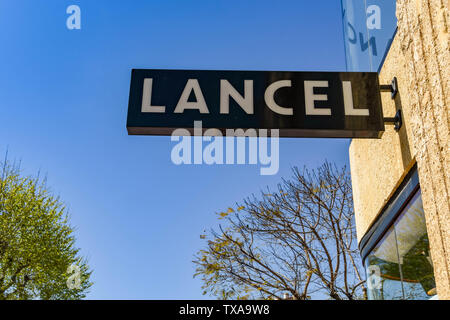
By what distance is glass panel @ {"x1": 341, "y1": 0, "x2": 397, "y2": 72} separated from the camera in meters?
4.64

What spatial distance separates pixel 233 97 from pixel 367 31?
7.78ft

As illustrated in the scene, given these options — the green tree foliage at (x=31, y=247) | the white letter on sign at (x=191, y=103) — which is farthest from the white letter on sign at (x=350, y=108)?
the green tree foliage at (x=31, y=247)

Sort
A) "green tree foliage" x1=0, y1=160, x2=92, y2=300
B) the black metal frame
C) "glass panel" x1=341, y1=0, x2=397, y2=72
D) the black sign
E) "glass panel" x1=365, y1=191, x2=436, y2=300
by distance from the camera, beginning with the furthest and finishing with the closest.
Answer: "green tree foliage" x1=0, y1=160, x2=92, y2=300
"glass panel" x1=341, y1=0, x2=397, y2=72
"glass panel" x1=365, y1=191, x2=436, y2=300
the black metal frame
the black sign

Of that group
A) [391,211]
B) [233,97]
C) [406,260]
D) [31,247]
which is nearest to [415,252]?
[406,260]

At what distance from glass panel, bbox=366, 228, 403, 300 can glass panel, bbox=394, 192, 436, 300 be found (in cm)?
23

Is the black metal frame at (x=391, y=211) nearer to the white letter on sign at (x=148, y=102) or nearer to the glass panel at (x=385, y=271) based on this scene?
the glass panel at (x=385, y=271)

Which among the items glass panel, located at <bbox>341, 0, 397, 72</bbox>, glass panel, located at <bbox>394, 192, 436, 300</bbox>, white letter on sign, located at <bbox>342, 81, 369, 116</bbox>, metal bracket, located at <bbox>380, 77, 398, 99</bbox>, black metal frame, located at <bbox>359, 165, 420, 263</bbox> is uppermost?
glass panel, located at <bbox>341, 0, 397, 72</bbox>

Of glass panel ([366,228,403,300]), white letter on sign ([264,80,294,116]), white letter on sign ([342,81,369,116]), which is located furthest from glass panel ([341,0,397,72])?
glass panel ([366,228,403,300])

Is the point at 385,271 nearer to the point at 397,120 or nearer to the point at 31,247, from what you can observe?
the point at 397,120

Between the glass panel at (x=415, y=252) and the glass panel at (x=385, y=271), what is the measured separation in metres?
0.23

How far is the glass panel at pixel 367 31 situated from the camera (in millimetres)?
4645

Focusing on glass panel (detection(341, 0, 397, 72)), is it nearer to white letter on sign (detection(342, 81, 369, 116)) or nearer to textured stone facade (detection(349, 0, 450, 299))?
textured stone facade (detection(349, 0, 450, 299))

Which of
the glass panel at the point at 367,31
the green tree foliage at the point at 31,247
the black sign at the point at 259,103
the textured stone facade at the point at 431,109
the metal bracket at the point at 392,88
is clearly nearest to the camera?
the textured stone facade at the point at 431,109

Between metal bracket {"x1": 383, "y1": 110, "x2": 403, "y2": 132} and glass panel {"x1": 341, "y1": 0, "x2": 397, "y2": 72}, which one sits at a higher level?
Answer: glass panel {"x1": 341, "y1": 0, "x2": 397, "y2": 72}
